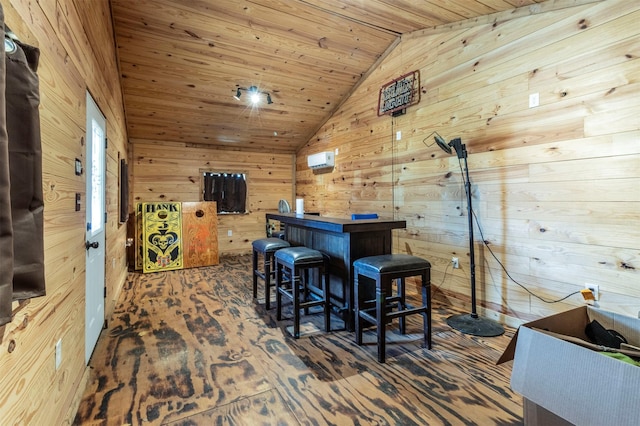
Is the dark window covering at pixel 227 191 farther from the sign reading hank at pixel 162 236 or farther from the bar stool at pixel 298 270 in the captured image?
the bar stool at pixel 298 270

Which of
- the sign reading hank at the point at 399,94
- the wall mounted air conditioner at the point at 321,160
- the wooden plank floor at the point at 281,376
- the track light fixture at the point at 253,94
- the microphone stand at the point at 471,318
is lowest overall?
the wooden plank floor at the point at 281,376

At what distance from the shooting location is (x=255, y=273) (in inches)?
140

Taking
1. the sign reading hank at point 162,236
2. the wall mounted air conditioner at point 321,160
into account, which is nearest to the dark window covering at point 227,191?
the sign reading hank at point 162,236

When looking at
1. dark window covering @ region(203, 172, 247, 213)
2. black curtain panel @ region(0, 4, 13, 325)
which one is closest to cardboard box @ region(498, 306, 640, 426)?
black curtain panel @ region(0, 4, 13, 325)

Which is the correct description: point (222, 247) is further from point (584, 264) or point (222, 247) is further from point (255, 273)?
point (584, 264)

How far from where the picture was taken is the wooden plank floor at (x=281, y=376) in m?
1.66

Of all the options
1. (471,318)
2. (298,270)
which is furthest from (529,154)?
(298,270)

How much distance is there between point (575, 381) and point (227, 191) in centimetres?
615

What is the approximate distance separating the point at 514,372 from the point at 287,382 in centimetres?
141

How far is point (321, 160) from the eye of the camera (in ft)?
18.4

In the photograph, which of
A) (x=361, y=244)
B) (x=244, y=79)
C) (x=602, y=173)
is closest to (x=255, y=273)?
(x=361, y=244)

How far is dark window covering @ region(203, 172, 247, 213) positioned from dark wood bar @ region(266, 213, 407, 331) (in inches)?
142

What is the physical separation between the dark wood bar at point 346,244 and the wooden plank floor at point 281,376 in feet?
0.95

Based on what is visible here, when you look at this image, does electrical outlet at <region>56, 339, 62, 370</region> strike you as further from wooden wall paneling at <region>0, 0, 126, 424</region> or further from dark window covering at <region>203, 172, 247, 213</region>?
dark window covering at <region>203, 172, 247, 213</region>
